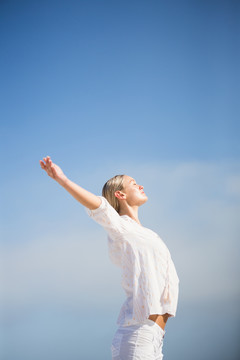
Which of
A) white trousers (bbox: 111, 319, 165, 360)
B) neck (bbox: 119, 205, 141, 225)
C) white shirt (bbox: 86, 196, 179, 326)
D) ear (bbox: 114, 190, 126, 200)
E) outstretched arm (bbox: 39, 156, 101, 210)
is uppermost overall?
ear (bbox: 114, 190, 126, 200)

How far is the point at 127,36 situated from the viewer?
3393 millimetres

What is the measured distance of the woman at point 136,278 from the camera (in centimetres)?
119

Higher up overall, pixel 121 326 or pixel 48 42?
pixel 48 42

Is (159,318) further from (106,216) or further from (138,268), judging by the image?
(106,216)

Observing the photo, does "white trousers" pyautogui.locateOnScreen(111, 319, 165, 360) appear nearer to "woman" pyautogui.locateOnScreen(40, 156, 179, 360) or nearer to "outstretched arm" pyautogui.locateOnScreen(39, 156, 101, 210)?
"woman" pyautogui.locateOnScreen(40, 156, 179, 360)

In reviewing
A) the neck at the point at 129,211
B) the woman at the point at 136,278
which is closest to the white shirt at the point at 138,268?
the woman at the point at 136,278

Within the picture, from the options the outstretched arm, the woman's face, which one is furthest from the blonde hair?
the outstretched arm

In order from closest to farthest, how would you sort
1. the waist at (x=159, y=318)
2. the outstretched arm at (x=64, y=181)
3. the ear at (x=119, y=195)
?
the outstretched arm at (x=64, y=181) < the waist at (x=159, y=318) < the ear at (x=119, y=195)

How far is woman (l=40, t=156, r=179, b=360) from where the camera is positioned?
3.90 ft

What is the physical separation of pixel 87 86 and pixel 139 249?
2368 millimetres

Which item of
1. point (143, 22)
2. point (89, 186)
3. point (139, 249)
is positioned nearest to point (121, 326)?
point (139, 249)

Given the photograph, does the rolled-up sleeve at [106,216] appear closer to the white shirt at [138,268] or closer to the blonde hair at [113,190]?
the white shirt at [138,268]

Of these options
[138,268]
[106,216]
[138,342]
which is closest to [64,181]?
[106,216]

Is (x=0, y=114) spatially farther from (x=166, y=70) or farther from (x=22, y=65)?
(x=166, y=70)
